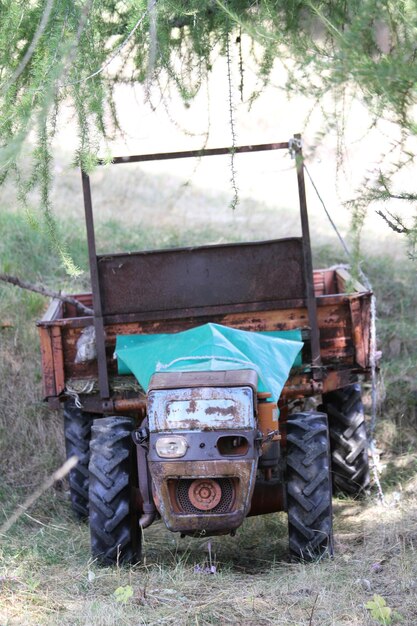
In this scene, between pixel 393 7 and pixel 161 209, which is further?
pixel 161 209

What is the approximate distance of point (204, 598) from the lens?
5000mm

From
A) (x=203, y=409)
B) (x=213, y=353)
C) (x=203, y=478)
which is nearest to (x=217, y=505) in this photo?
(x=203, y=478)

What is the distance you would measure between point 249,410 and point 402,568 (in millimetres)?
1205

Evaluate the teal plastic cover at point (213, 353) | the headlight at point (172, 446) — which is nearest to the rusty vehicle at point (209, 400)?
the headlight at point (172, 446)

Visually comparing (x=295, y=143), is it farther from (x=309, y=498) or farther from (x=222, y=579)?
(x=222, y=579)

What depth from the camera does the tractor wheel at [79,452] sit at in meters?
7.07

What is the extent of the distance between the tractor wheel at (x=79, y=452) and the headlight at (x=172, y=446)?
2.06 m

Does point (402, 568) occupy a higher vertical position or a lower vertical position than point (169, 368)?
lower

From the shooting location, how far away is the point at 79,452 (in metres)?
7.08

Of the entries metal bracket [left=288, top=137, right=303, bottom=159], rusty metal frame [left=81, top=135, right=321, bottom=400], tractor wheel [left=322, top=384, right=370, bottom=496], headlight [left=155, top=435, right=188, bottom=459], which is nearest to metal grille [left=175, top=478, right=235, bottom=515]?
headlight [left=155, top=435, right=188, bottom=459]

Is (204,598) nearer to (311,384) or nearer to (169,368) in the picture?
(169,368)

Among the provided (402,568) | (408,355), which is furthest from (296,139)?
(408,355)

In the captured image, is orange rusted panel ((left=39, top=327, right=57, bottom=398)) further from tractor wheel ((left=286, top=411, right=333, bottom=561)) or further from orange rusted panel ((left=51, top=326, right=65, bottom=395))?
tractor wheel ((left=286, top=411, right=333, bottom=561))

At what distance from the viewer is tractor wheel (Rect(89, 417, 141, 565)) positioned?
18.1 feet
